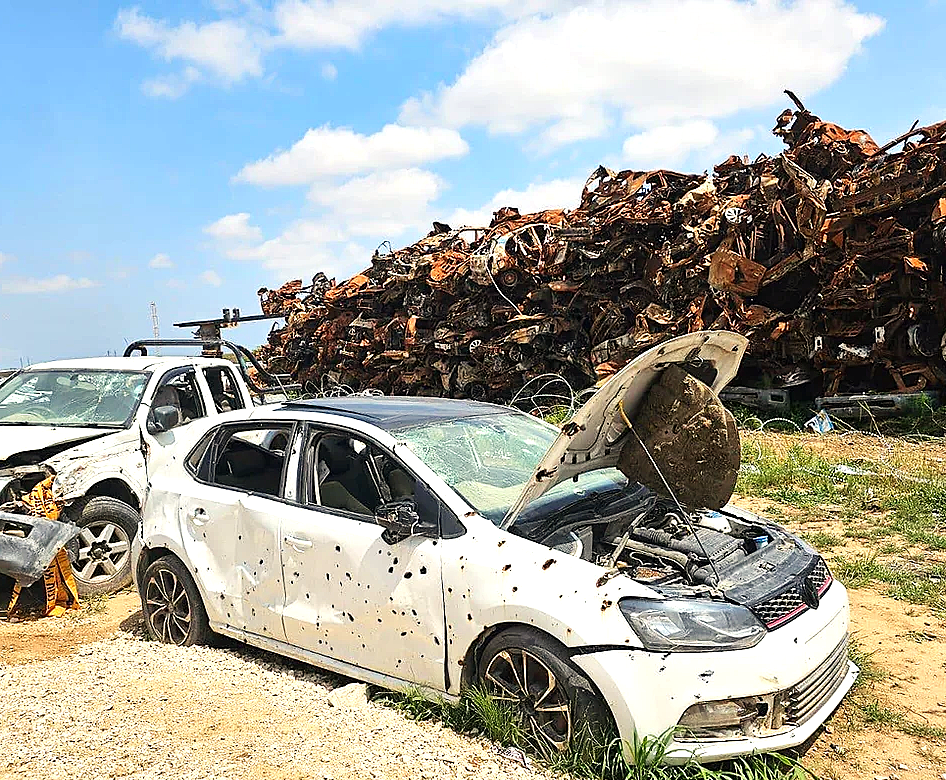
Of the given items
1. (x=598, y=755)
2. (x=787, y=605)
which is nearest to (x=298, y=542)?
(x=598, y=755)

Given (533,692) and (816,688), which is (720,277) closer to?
(816,688)

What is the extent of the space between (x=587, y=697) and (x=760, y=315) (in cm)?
960

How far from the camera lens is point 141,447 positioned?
23.9 ft

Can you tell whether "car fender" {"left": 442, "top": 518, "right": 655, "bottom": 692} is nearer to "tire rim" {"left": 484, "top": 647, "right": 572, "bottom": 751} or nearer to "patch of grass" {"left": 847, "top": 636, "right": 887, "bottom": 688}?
"tire rim" {"left": 484, "top": 647, "right": 572, "bottom": 751}

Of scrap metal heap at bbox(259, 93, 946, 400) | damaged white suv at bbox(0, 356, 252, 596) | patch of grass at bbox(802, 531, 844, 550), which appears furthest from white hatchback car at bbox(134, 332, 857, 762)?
scrap metal heap at bbox(259, 93, 946, 400)

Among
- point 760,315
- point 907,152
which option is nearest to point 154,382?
point 760,315

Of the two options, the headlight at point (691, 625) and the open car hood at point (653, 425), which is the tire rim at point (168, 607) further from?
the headlight at point (691, 625)

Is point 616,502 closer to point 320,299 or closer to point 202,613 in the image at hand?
point 202,613

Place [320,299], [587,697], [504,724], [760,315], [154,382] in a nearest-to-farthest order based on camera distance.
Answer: [587,697] → [504,724] → [154,382] → [760,315] → [320,299]

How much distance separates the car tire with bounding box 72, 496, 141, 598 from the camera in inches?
262

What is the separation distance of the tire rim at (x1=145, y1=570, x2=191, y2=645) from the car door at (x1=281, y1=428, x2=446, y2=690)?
104 cm

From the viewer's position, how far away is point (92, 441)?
276 inches

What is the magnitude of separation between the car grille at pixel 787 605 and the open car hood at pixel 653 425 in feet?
3.03

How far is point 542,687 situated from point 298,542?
1.65m
